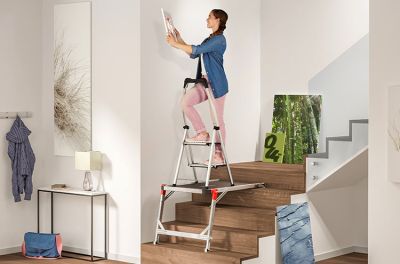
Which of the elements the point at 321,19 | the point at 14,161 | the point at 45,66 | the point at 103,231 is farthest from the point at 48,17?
the point at 321,19

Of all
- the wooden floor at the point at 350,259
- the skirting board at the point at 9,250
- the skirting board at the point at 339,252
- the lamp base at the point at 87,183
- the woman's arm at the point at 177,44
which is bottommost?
the wooden floor at the point at 350,259

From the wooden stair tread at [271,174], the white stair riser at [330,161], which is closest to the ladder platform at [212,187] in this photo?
the wooden stair tread at [271,174]

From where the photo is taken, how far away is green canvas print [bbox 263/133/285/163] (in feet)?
28.2

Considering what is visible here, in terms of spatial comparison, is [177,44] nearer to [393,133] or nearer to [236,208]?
[236,208]

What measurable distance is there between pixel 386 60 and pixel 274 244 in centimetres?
191

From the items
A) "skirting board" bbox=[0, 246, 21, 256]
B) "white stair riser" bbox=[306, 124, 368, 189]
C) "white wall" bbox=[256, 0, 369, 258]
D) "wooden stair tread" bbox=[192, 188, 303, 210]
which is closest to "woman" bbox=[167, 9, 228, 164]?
"wooden stair tread" bbox=[192, 188, 303, 210]

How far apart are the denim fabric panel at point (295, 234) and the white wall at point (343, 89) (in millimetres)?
1151

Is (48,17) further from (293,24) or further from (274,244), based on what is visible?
(274,244)

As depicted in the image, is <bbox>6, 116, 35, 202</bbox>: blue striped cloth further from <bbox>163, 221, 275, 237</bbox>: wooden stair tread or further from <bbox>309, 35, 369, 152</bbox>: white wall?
<bbox>309, 35, 369, 152</bbox>: white wall

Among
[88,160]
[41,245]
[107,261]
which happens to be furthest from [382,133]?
[41,245]

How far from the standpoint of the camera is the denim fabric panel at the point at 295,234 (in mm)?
7297

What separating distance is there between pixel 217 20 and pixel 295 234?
2.14 meters

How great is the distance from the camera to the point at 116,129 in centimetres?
779

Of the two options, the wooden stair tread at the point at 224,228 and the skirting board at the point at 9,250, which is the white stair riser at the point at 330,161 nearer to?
the wooden stair tread at the point at 224,228
